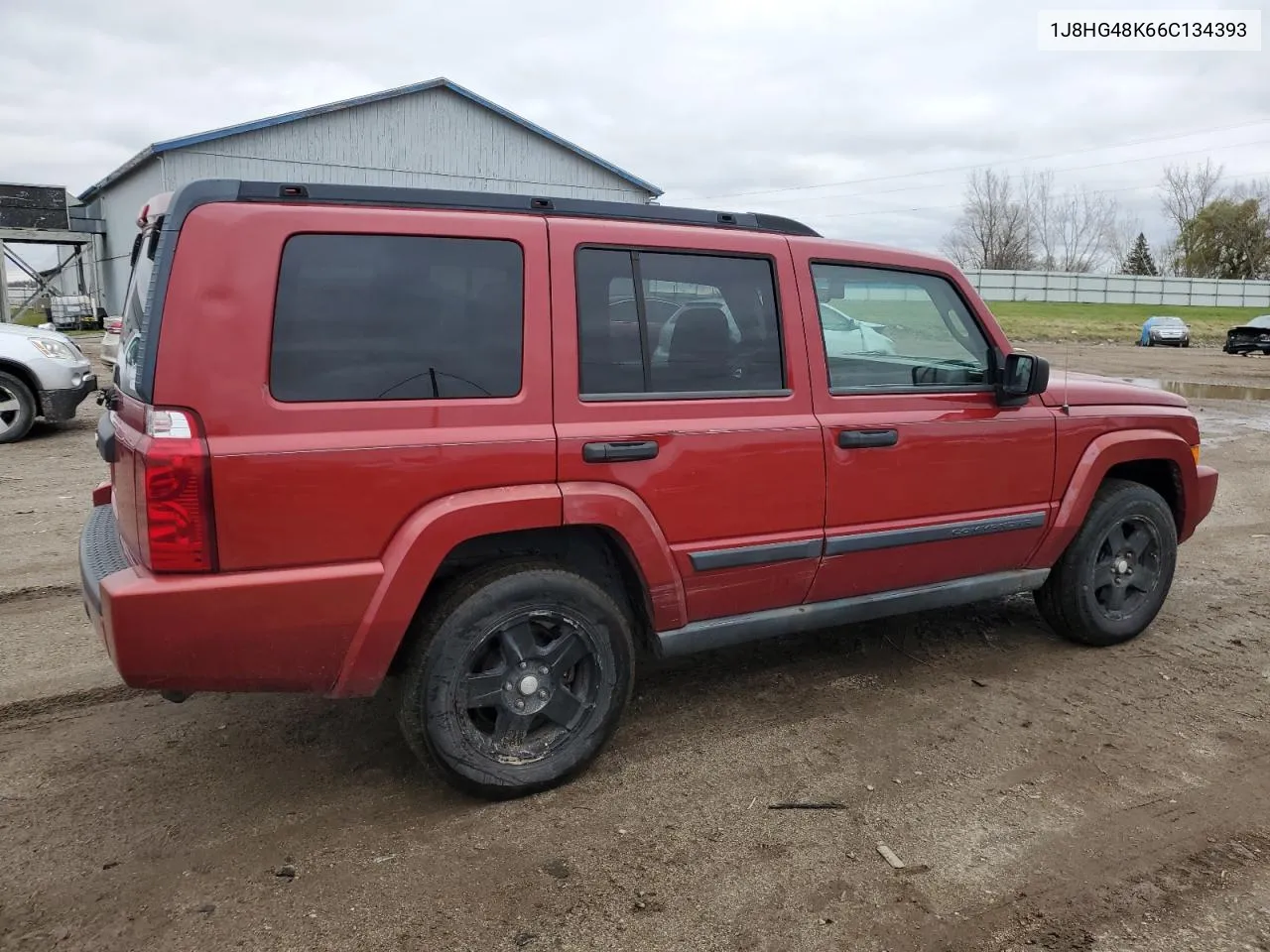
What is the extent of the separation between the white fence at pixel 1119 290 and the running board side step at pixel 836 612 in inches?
2056

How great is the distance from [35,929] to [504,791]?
132 centimetres

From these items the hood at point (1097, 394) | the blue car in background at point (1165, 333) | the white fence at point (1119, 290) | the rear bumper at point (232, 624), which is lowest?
the rear bumper at point (232, 624)

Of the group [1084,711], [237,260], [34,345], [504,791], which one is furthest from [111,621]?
[34,345]

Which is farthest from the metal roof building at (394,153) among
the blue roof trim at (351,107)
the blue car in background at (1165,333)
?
the blue car in background at (1165,333)

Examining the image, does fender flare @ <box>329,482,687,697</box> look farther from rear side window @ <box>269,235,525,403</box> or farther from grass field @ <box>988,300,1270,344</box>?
grass field @ <box>988,300,1270,344</box>

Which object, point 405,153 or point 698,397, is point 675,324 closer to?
point 698,397

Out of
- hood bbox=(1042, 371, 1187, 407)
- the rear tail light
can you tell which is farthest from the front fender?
hood bbox=(1042, 371, 1187, 407)

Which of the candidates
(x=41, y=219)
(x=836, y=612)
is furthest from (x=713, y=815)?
(x=41, y=219)

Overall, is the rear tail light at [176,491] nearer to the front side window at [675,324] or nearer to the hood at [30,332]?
the front side window at [675,324]

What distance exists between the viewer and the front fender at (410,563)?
2850 mm

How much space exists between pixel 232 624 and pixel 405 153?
79.8 feet

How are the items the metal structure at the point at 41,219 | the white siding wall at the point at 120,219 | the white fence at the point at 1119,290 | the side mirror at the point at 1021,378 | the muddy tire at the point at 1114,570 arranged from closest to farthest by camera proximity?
the side mirror at the point at 1021,378 < the muddy tire at the point at 1114,570 < the white siding wall at the point at 120,219 < the metal structure at the point at 41,219 < the white fence at the point at 1119,290

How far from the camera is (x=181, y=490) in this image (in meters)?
2.60

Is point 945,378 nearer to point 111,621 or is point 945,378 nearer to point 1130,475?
point 1130,475
